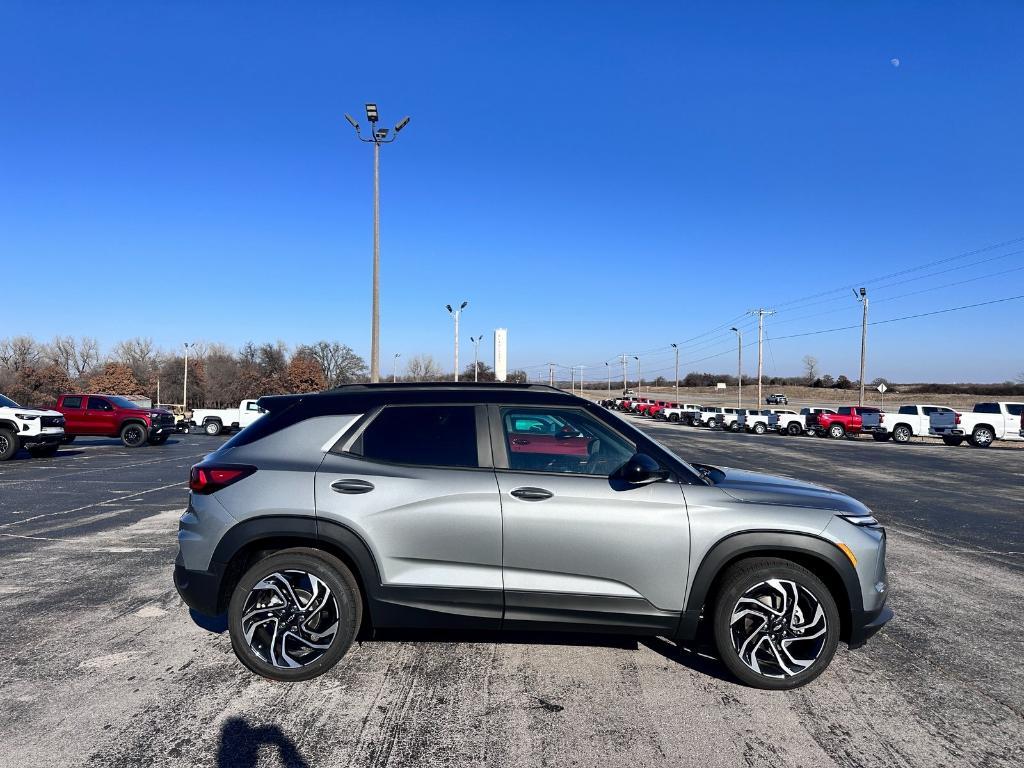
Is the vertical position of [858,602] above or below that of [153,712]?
above

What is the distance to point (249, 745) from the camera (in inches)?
125

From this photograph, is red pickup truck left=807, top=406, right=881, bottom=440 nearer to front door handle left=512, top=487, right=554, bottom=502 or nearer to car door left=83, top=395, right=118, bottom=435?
car door left=83, top=395, right=118, bottom=435

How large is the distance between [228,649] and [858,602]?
4.03m

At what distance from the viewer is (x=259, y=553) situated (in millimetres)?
4008

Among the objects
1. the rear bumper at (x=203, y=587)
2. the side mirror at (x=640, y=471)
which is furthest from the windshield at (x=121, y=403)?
the side mirror at (x=640, y=471)

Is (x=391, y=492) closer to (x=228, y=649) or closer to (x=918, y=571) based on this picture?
(x=228, y=649)

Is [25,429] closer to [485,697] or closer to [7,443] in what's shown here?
[7,443]

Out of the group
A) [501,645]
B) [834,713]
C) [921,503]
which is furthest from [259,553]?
[921,503]

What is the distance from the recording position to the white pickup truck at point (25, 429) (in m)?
16.7

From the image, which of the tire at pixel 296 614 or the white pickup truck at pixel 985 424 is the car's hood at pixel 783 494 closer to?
the tire at pixel 296 614

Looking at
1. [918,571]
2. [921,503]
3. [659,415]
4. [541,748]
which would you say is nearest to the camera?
[541,748]

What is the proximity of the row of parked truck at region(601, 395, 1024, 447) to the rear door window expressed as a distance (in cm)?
2715

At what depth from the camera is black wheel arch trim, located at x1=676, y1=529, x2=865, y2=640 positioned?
3752 mm

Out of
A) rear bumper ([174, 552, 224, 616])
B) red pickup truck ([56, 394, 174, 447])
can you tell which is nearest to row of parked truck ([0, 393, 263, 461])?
red pickup truck ([56, 394, 174, 447])
